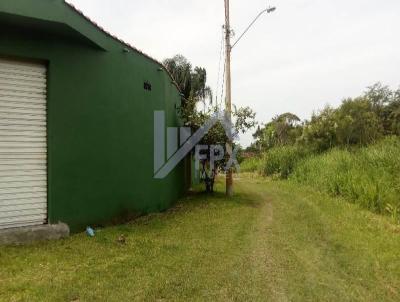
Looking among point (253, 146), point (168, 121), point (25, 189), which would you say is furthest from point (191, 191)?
point (253, 146)

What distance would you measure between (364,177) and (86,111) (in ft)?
30.1

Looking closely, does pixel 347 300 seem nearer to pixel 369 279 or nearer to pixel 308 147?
pixel 369 279

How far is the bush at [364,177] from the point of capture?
1112 cm

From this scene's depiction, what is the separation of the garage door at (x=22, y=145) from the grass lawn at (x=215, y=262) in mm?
816

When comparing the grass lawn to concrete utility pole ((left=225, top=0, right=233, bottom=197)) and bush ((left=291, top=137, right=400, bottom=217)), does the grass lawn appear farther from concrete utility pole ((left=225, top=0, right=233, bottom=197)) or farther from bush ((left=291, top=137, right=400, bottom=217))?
concrete utility pole ((left=225, top=0, right=233, bottom=197))

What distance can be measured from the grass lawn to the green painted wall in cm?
68

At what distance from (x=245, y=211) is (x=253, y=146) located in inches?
1154

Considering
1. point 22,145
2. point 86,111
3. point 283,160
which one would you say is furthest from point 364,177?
point 22,145

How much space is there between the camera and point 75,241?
7.08m

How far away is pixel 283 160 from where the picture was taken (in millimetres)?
22594

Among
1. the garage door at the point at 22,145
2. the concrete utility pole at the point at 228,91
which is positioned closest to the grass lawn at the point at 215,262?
the garage door at the point at 22,145

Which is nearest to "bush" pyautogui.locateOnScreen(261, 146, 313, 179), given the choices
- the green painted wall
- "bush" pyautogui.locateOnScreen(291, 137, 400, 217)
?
"bush" pyautogui.locateOnScreen(291, 137, 400, 217)

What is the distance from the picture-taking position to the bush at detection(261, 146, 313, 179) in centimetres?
2203

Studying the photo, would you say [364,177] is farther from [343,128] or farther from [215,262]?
[343,128]
